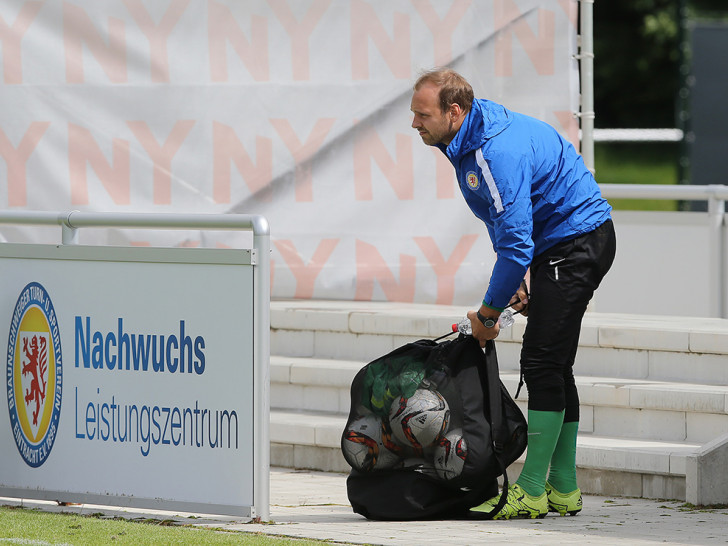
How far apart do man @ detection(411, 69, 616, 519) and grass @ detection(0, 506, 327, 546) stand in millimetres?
1127

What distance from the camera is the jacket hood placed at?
18.6 feet

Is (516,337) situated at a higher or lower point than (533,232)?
lower

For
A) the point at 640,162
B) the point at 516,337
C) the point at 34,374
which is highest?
the point at 640,162

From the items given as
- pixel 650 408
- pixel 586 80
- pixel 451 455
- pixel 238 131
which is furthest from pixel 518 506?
pixel 238 131

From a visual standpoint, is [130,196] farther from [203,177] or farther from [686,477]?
[686,477]

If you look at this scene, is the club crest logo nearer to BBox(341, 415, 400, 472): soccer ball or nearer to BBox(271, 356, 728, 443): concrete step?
BBox(341, 415, 400, 472): soccer ball

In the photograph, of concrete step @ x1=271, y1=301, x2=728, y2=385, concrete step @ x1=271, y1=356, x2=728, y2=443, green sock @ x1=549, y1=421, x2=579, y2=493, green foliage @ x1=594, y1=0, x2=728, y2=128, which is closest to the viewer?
green sock @ x1=549, y1=421, x2=579, y2=493

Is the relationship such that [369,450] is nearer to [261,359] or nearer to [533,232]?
[261,359]

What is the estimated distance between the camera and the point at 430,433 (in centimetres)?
580

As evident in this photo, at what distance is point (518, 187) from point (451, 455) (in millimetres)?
1075

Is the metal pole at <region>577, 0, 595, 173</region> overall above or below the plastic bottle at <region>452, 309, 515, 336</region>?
above

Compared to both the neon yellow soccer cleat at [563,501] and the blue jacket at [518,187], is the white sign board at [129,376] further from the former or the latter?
the neon yellow soccer cleat at [563,501]

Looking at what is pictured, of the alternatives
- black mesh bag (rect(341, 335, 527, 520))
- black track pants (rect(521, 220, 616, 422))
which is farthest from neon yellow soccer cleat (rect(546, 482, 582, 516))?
black track pants (rect(521, 220, 616, 422))

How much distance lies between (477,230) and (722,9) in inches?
1165
